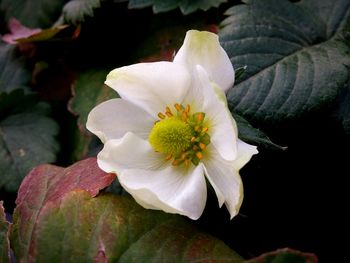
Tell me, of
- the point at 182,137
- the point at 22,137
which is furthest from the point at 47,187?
the point at 22,137

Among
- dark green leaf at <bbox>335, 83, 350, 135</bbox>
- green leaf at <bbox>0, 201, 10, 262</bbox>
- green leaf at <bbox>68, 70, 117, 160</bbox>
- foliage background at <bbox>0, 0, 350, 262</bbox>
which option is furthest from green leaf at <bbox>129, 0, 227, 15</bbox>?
green leaf at <bbox>0, 201, 10, 262</bbox>

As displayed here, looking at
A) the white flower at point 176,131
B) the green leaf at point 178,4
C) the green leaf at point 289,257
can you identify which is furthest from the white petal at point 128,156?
the green leaf at point 178,4

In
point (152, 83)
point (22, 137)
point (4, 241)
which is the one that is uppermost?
point (152, 83)

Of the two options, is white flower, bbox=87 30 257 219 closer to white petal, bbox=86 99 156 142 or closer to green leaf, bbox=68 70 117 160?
white petal, bbox=86 99 156 142

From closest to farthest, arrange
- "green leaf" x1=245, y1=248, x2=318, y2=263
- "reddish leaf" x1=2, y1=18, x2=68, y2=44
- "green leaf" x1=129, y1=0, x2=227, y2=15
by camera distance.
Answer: "green leaf" x1=245, y1=248, x2=318, y2=263 < "green leaf" x1=129, y1=0, x2=227, y2=15 < "reddish leaf" x1=2, y1=18, x2=68, y2=44

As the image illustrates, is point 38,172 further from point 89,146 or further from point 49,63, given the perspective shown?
point 49,63

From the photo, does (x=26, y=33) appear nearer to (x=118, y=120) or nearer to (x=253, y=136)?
(x=118, y=120)

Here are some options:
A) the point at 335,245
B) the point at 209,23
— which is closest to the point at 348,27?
the point at 209,23
